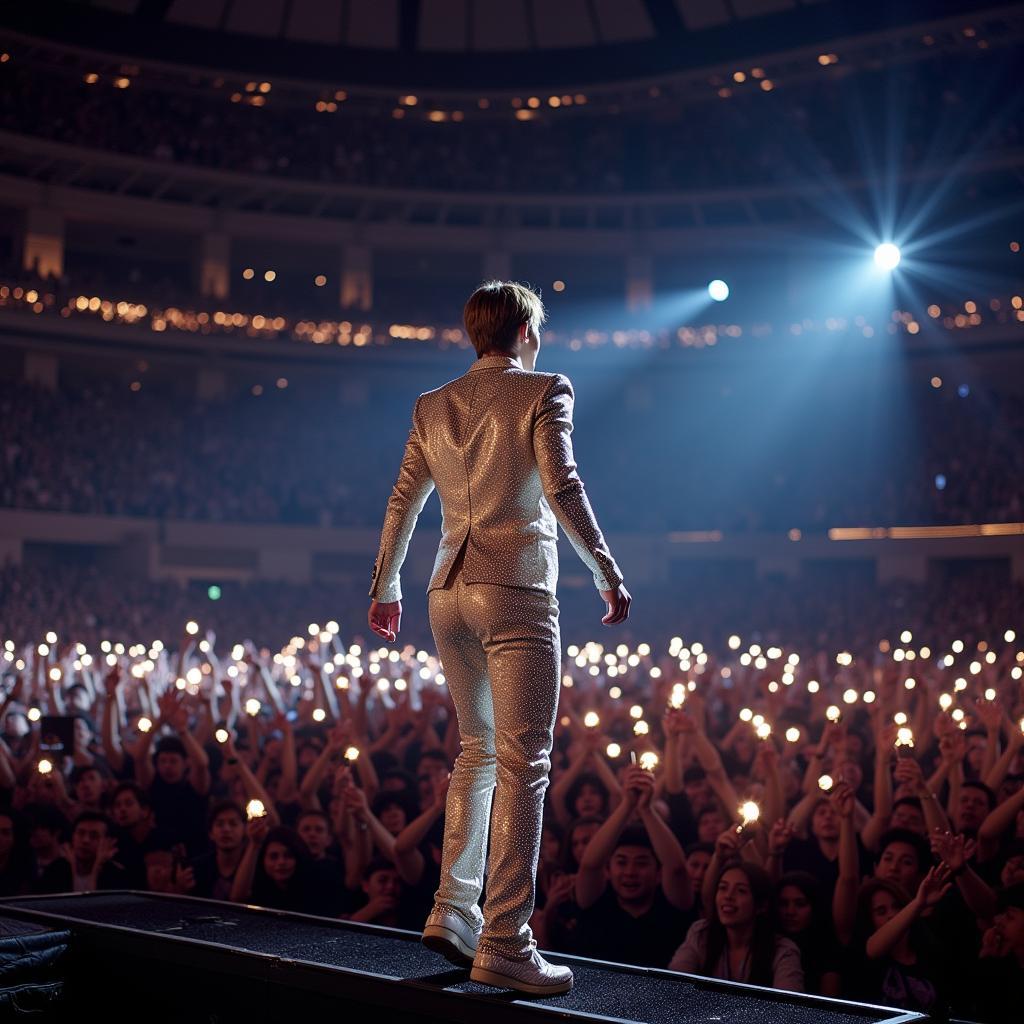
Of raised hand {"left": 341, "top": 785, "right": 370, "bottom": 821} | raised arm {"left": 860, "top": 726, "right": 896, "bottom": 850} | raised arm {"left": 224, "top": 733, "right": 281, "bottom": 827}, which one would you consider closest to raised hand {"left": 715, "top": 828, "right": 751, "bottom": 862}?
raised arm {"left": 860, "top": 726, "right": 896, "bottom": 850}

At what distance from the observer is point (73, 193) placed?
32.1 meters

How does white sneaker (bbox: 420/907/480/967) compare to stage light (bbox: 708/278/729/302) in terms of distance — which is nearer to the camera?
white sneaker (bbox: 420/907/480/967)

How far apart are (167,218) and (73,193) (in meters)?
2.22

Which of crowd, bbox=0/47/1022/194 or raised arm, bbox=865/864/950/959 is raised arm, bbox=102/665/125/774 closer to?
raised arm, bbox=865/864/950/959

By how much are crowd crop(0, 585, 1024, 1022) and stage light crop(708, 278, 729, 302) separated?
25064 mm

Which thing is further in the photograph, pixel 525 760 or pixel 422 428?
pixel 422 428

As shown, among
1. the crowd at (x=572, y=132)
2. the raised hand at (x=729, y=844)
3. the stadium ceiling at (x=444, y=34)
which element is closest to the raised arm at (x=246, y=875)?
the raised hand at (x=729, y=844)

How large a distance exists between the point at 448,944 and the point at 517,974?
12.7 inches

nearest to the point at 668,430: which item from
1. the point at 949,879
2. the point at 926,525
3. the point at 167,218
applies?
the point at 926,525

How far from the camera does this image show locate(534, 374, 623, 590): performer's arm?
4.38 m

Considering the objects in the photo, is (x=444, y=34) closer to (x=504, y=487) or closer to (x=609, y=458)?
(x=609, y=458)

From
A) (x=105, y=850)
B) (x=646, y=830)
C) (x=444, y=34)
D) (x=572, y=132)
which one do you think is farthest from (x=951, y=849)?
(x=572, y=132)

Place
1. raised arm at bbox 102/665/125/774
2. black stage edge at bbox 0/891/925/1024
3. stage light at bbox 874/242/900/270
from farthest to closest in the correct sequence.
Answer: stage light at bbox 874/242/900/270, raised arm at bbox 102/665/125/774, black stage edge at bbox 0/891/925/1024

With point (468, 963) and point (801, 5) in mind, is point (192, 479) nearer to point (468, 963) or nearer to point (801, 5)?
point (801, 5)
